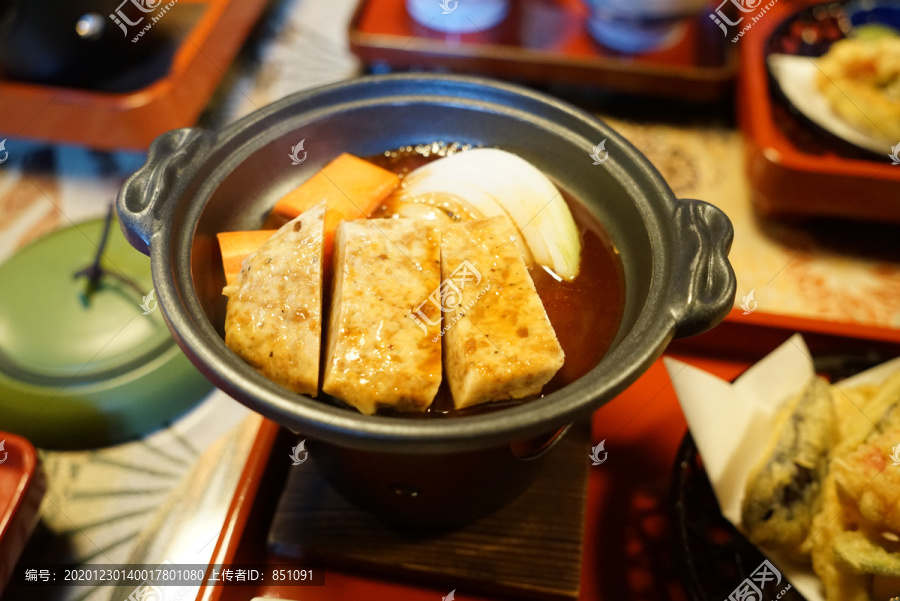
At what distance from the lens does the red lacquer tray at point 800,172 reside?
2.20 m

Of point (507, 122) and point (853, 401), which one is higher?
point (507, 122)

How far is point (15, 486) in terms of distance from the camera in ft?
4.78

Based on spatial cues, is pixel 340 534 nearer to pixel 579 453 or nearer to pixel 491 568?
pixel 491 568

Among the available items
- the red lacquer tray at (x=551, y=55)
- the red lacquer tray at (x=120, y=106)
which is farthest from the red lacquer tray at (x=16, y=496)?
the red lacquer tray at (x=551, y=55)

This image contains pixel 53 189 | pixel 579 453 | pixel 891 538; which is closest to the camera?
pixel 891 538

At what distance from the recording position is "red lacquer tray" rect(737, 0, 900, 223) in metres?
2.20

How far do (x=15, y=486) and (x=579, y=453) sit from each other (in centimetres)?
149

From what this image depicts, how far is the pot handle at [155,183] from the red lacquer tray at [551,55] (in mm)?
1673

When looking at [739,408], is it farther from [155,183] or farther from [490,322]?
[155,183]

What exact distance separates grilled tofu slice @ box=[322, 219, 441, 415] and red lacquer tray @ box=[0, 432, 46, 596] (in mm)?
897

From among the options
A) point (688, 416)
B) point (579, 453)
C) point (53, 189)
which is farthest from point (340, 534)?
point (53, 189)

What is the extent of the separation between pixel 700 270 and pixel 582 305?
327mm

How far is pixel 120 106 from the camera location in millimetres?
2338

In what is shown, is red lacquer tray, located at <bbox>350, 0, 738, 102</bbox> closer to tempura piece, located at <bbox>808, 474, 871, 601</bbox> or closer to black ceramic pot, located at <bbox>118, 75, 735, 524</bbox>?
black ceramic pot, located at <bbox>118, 75, 735, 524</bbox>
